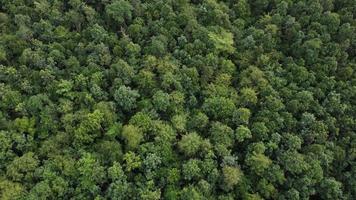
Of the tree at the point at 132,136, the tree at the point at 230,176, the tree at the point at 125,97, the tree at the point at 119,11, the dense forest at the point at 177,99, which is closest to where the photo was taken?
the tree at the point at 230,176

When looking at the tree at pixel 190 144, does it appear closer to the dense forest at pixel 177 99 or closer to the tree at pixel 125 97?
the dense forest at pixel 177 99

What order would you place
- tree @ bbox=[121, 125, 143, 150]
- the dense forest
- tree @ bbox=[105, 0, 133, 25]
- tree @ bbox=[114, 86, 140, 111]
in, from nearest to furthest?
the dense forest
tree @ bbox=[121, 125, 143, 150]
tree @ bbox=[114, 86, 140, 111]
tree @ bbox=[105, 0, 133, 25]

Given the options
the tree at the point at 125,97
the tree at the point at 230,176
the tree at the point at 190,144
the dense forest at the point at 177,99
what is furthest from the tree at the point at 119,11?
the tree at the point at 230,176

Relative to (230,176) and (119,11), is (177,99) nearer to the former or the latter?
(230,176)

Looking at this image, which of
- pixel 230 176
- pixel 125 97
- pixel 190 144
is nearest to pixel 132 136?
pixel 125 97

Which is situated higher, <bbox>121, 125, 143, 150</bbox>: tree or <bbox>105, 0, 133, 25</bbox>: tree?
<bbox>105, 0, 133, 25</bbox>: tree

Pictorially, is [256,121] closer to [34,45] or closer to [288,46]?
[288,46]

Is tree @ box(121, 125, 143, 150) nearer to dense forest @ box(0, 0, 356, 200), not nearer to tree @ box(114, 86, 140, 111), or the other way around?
dense forest @ box(0, 0, 356, 200)

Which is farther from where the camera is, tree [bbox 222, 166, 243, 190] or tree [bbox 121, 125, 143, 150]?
tree [bbox 121, 125, 143, 150]

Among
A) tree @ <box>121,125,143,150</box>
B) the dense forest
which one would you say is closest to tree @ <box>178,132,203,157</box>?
the dense forest
